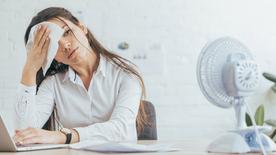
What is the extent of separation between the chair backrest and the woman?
0.11 feet

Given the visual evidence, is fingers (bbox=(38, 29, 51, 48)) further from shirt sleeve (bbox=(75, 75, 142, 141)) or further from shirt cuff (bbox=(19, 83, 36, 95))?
shirt sleeve (bbox=(75, 75, 142, 141))

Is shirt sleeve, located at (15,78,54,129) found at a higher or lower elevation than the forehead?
lower

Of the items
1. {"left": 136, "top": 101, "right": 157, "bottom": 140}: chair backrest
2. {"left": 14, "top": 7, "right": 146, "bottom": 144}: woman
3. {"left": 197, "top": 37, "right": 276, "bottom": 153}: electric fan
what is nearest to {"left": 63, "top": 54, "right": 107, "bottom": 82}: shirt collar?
{"left": 14, "top": 7, "right": 146, "bottom": 144}: woman

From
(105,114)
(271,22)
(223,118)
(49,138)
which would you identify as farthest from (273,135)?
(49,138)

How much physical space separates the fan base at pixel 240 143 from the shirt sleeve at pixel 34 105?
1.00 meters

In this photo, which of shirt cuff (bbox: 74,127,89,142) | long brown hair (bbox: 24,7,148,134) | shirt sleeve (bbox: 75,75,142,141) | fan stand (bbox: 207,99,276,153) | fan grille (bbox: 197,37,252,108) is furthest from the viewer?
long brown hair (bbox: 24,7,148,134)

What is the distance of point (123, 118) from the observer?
79.1 inches

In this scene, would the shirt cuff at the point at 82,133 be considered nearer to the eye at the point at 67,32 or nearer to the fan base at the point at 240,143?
the eye at the point at 67,32

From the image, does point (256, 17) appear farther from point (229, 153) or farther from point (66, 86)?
point (229, 153)

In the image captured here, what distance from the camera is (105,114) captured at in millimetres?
2055

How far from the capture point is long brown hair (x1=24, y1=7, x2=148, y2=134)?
6.62 ft

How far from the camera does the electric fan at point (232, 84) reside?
3.69 ft

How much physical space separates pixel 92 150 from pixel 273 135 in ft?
4.94

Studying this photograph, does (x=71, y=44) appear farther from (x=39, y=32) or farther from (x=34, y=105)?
(x=34, y=105)
